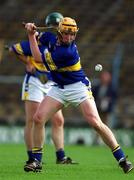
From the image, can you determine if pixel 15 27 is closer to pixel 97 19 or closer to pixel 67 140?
pixel 97 19

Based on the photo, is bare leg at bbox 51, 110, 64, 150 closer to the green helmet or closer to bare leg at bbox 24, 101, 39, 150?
bare leg at bbox 24, 101, 39, 150

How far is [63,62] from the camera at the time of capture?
11.1m

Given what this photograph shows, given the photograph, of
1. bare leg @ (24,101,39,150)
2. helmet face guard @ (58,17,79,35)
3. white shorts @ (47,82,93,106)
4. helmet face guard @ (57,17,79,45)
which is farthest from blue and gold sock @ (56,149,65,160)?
helmet face guard @ (58,17,79,35)

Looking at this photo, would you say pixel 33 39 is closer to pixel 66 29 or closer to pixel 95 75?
pixel 66 29

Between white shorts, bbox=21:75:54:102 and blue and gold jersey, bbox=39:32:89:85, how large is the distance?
1.81 metres

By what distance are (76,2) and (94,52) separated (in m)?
5.83

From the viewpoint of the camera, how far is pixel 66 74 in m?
11.2

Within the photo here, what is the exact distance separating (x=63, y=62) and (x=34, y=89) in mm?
2261

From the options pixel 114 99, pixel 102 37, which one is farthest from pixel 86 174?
pixel 102 37

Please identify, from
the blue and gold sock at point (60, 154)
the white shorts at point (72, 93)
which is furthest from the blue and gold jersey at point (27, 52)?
the white shorts at point (72, 93)

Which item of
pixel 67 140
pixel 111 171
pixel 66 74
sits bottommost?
pixel 67 140

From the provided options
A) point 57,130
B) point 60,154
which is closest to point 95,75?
point 57,130

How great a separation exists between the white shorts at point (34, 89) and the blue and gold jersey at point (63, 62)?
5.93 ft

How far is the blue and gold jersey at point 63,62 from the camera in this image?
11023 mm
